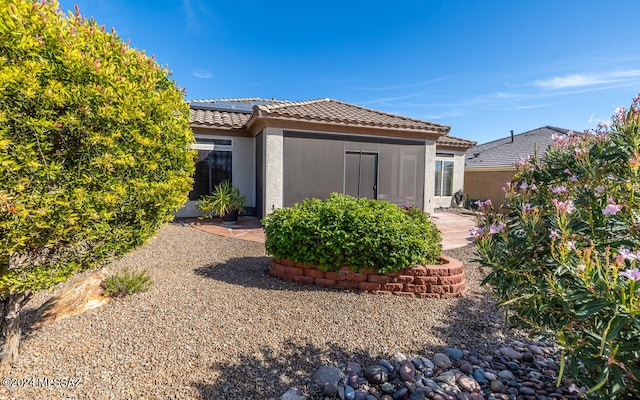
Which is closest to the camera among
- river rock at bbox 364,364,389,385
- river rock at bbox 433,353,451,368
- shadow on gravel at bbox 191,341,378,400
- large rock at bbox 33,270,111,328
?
shadow on gravel at bbox 191,341,378,400

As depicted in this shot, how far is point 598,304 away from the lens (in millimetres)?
1440

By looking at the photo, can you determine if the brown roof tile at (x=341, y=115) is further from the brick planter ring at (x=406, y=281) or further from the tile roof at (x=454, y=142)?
the brick planter ring at (x=406, y=281)

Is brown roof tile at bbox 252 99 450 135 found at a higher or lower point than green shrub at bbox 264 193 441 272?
higher

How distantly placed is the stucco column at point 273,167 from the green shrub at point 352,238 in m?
4.77

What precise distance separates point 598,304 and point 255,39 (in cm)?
1627

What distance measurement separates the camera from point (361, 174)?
11.9 meters

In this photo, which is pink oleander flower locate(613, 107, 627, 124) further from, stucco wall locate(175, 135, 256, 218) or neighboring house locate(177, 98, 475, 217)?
stucco wall locate(175, 135, 256, 218)

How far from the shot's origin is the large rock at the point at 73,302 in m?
3.72

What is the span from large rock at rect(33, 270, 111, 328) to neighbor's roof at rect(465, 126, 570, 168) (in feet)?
71.8

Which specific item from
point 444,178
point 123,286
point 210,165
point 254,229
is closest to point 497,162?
point 444,178

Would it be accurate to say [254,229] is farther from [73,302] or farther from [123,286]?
[73,302]

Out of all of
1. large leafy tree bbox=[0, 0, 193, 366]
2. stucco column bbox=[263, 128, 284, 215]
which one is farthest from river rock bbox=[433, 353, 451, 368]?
stucco column bbox=[263, 128, 284, 215]

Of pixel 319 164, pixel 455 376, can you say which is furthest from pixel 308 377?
pixel 319 164

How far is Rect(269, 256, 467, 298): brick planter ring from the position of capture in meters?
4.93
